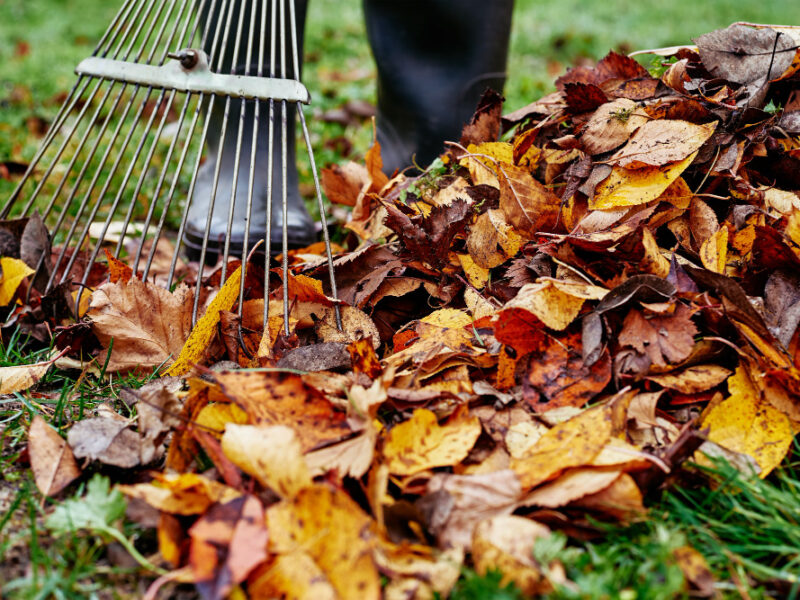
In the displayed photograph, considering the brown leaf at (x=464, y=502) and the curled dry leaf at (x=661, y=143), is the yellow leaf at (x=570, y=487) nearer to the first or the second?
the brown leaf at (x=464, y=502)

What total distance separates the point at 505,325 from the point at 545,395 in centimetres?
13

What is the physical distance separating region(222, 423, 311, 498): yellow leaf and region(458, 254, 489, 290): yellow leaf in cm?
57

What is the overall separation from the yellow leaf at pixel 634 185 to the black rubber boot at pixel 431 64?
0.90 metres

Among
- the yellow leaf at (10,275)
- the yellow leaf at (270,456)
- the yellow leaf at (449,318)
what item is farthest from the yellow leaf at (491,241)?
the yellow leaf at (10,275)

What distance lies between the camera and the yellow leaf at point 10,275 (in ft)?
4.86

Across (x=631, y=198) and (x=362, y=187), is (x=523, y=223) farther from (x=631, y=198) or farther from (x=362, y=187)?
(x=362, y=187)

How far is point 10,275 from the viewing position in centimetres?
150

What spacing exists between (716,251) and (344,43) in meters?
4.10

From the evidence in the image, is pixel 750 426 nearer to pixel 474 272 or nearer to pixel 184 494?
pixel 474 272

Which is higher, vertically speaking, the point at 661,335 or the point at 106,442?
the point at 661,335

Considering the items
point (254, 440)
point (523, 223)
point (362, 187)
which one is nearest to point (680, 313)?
point (523, 223)

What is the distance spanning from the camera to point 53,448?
0.99 meters

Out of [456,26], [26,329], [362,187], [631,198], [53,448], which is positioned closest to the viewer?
[53,448]

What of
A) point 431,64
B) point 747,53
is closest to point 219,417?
point 747,53
